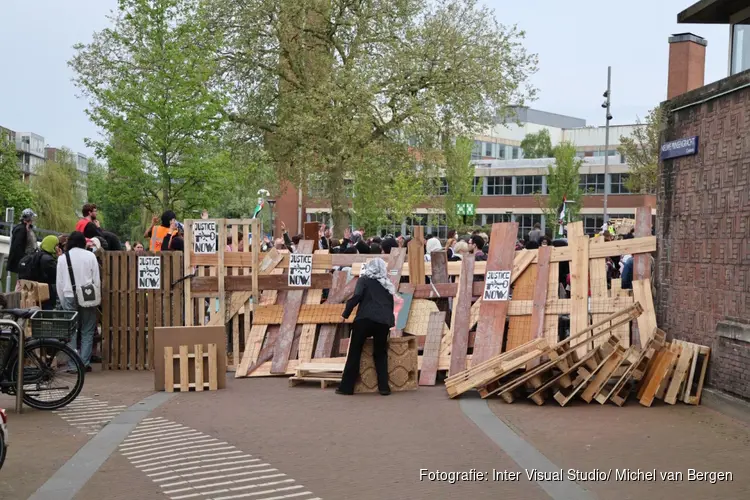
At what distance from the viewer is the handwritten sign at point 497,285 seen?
487 inches

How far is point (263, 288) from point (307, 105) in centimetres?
1850

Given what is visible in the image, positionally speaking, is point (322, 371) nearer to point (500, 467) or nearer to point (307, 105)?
point (500, 467)

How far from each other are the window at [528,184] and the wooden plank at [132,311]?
70.9 m

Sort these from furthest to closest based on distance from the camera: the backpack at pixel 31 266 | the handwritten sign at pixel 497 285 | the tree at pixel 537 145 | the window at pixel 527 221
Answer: the tree at pixel 537 145
the window at pixel 527 221
the backpack at pixel 31 266
the handwritten sign at pixel 497 285

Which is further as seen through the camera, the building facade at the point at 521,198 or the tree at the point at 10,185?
the building facade at the point at 521,198

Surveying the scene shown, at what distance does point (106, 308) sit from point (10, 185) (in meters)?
55.2

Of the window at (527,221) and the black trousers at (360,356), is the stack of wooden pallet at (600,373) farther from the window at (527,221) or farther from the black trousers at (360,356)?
the window at (527,221)

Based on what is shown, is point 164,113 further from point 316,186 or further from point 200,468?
point 200,468

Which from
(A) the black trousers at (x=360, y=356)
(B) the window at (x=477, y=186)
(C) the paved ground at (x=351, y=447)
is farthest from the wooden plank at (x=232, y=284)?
(B) the window at (x=477, y=186)

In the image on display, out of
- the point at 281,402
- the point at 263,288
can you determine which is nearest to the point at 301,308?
the point at 263,288

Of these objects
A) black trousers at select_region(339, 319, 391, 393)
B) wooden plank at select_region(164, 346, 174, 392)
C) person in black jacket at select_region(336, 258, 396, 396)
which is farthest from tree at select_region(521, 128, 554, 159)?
wooden plank at select_region(164, 346, 174, 392)

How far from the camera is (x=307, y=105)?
3133cm

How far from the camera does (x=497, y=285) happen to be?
12445mm

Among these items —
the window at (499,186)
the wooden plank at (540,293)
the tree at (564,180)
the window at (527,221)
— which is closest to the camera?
the wooden plank at (540,293)
